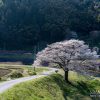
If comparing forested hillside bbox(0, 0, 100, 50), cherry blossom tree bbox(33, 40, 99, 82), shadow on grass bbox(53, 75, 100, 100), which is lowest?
shadow on grass bbox(53, 75, 100, 100)

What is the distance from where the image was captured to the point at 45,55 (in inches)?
1993

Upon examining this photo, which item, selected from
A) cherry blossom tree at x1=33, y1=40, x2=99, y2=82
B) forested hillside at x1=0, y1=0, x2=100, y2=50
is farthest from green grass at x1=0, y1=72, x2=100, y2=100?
forested hillside at x1=0, y1=0, x2=100, y2=50

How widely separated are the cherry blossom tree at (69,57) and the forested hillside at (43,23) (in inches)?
1927

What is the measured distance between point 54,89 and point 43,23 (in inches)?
2685

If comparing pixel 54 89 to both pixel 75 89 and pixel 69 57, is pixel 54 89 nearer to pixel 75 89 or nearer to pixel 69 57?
pixel 75 89

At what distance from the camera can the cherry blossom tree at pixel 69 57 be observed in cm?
4844

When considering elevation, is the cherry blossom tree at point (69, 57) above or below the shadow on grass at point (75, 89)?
above

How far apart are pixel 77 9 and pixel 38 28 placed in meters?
15.8

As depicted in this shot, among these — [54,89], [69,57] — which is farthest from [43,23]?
[54,89]

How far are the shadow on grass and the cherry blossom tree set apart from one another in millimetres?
2129

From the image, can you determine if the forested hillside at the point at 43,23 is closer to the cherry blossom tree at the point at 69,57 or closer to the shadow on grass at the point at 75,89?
the cherry blossom tree at the point at 69,57

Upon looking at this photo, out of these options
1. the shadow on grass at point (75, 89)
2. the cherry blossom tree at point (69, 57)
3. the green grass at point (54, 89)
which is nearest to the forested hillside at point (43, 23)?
the cherry blossom tree at point (69, 57)

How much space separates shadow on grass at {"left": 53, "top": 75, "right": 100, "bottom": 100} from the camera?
40.6 m

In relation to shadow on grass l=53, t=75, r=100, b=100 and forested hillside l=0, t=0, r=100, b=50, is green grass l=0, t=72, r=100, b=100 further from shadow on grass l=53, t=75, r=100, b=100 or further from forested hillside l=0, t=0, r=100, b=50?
forested hillside l=0, t=0, r=100, b=50
